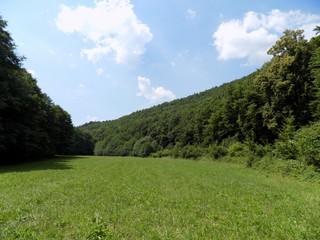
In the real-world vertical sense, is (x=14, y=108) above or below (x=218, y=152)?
above

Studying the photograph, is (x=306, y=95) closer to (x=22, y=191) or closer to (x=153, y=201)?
(x=153, y=201)

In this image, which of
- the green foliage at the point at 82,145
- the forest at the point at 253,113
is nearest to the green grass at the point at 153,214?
the forest at the point at 253,113

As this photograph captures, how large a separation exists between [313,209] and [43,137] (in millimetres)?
38728

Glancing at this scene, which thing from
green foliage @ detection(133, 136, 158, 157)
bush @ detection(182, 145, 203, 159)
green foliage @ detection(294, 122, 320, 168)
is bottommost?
green foliage @ detection(294, 122, 320, 168)

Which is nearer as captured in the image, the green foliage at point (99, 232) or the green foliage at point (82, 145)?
the green foliage at point (99, 232)

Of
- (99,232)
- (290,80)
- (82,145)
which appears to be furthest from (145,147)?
(99,232)

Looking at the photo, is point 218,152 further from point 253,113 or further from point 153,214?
point 153,214

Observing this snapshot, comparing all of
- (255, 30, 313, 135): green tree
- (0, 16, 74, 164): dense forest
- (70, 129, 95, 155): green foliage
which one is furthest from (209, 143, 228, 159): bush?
(70, 129, 95, 155): green foliage

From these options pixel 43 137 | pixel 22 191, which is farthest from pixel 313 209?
pixel 43 137

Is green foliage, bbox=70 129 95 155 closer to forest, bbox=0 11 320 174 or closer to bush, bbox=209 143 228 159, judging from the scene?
forest, bbox=0 11 320 174

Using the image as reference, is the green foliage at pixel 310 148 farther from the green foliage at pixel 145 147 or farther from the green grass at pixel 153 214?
the green foliage at pixel 145 147

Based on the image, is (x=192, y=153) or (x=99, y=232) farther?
(x=192, y=153)

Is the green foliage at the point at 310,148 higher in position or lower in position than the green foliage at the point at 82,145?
lower

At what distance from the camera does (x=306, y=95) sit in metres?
36.9
